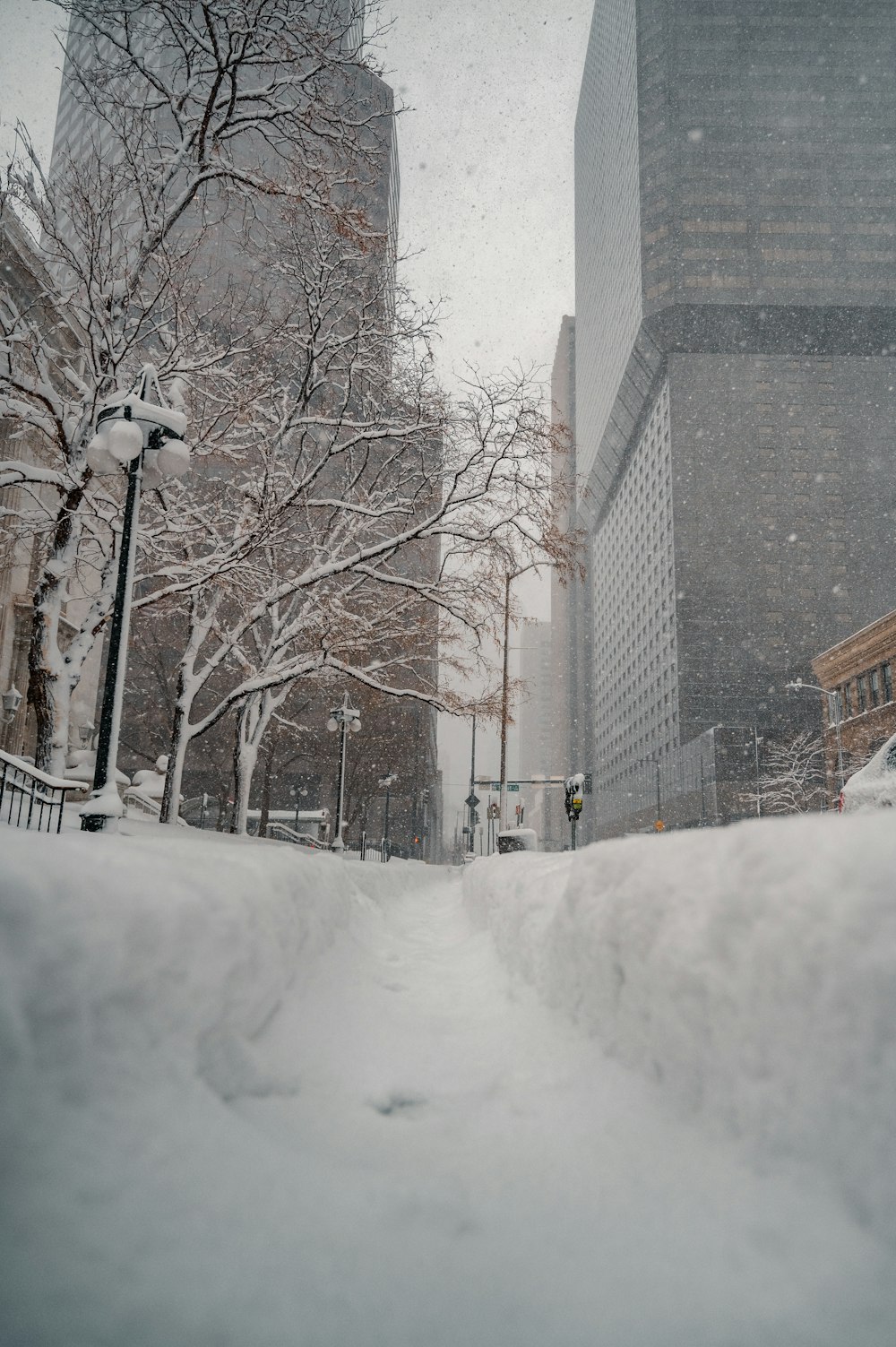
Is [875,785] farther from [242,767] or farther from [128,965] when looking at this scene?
[242,767]

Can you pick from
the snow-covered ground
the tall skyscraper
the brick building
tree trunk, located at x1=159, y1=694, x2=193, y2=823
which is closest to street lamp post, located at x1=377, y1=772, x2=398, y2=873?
tree trunk, located at x1=159, y1=694, x2=193, y2=823

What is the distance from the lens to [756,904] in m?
2.13

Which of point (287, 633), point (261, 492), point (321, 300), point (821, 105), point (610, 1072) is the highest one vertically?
point (821, 105)

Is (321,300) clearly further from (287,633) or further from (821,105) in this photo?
(821,105)

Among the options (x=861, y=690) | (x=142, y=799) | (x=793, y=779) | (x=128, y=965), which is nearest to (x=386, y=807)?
(x=142, y=799)

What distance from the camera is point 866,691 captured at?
1758 inches

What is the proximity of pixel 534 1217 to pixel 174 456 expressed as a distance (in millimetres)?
8725

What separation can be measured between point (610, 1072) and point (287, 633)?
53.3ft

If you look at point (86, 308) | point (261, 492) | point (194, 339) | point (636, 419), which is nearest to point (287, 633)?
point (261, 492)

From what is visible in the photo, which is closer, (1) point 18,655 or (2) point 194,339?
(2) point 194,339

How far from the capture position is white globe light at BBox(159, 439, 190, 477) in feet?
28.7

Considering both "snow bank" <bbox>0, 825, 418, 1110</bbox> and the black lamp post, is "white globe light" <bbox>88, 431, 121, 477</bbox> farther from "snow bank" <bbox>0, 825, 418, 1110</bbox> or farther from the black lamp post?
the black lamp post

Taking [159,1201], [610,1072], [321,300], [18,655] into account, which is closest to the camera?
[159,1201]

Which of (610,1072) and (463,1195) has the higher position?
(610,1072)
